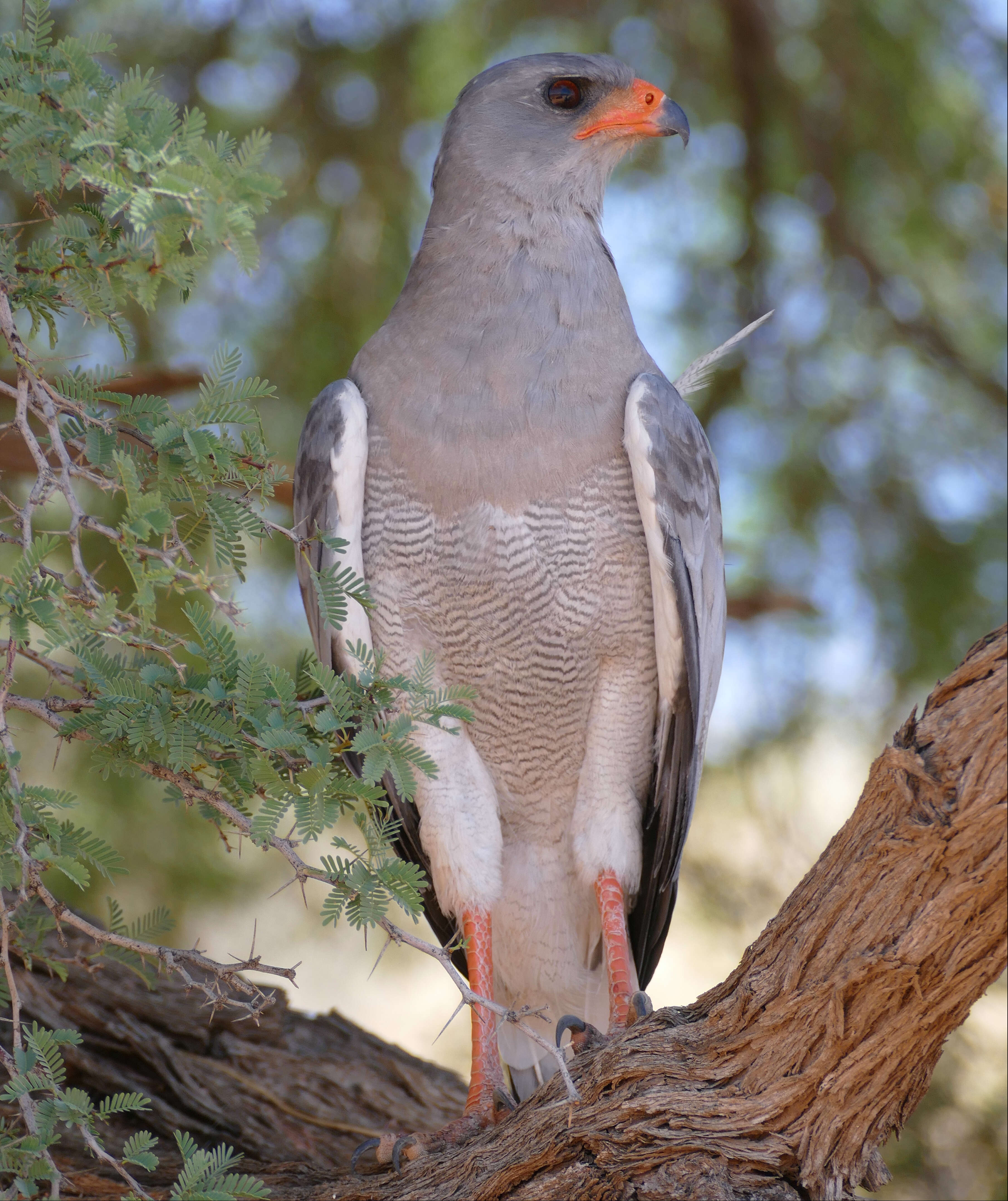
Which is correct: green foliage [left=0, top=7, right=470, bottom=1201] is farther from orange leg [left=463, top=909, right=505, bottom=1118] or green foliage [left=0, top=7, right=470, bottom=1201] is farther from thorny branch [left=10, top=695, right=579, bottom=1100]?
orange leg [left=463, top=909, right=505, bottom=1118]

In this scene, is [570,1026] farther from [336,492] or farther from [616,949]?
[336,492]

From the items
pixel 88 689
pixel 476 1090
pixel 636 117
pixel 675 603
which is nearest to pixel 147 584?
pixel 88 689

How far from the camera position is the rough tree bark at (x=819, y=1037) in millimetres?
2215

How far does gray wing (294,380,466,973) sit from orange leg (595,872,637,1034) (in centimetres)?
59

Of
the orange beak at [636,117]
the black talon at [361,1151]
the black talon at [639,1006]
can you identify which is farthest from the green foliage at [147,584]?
the orange beak at [636,117]

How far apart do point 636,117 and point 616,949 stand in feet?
8.66

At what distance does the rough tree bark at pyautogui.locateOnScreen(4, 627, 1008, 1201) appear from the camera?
7.27 ft

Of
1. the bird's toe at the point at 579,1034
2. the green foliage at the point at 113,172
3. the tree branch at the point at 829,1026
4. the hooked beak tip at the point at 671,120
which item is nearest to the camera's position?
the green foliage at the point at 113,172

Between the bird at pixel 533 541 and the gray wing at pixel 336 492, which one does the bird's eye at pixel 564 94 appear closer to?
the bird at pixel 533 541

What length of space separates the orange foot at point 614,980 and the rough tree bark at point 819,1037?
362 millimetres

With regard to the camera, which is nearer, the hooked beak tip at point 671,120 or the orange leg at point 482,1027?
the orange leg at point 482,1027

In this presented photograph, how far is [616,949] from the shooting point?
3697 mm

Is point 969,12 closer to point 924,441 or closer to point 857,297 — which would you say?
point 857,297

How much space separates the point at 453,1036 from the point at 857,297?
169 inches
